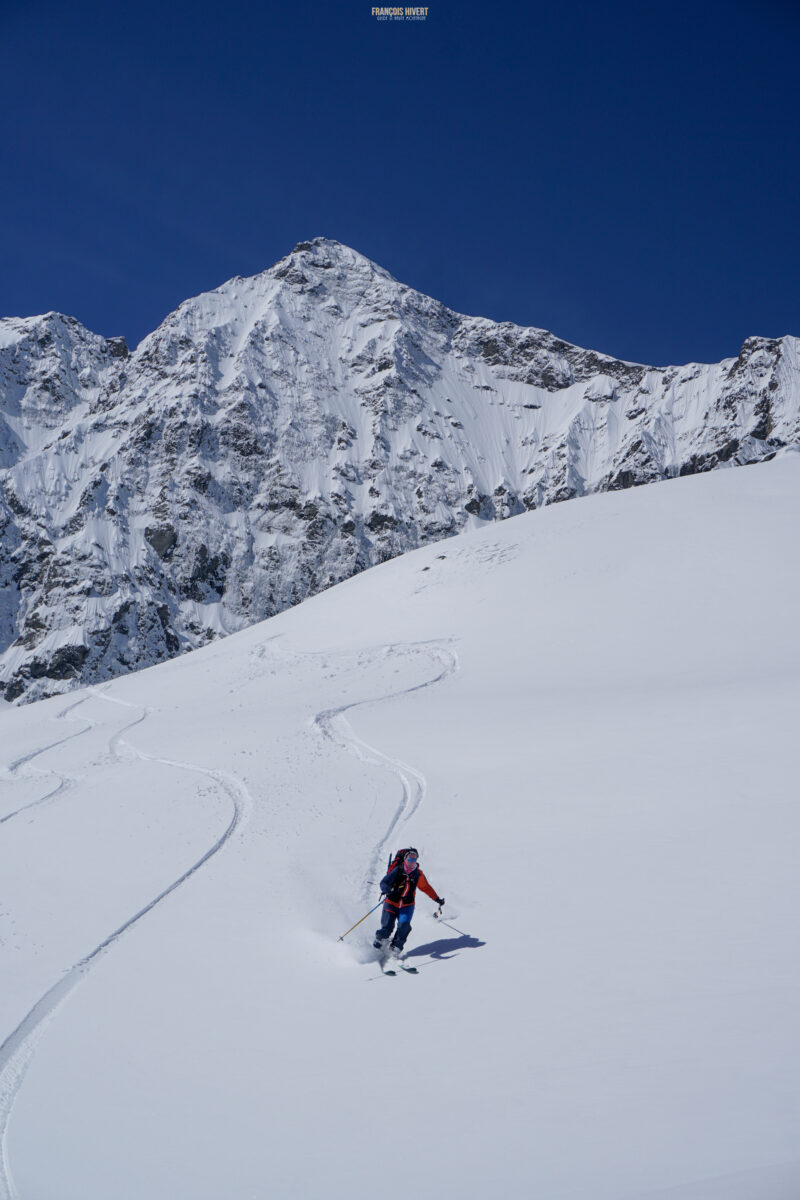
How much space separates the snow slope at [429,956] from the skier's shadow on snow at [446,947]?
6 cm

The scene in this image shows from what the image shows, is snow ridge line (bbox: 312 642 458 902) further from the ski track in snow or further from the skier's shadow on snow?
the ski track in snow

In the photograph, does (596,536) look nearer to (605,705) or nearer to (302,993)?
(605,705)

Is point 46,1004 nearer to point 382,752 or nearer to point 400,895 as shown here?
point 400,895

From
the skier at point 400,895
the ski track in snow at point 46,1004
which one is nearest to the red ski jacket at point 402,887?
the skier at point 400,895

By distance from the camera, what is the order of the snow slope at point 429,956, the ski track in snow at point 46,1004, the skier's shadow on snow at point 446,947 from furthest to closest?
1. the skier's shadow on snow at point 446,947
2. the ski track in snow at point 46,1004
3. the snow slope at point 429,956

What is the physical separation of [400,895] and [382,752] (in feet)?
32.9

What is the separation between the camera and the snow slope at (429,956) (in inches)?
197

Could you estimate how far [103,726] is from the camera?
92.7 feet

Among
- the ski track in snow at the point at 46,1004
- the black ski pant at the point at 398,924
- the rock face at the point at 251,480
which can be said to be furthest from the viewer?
the rock face at the point at 251,480

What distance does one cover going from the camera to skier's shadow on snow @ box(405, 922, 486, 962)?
26.9 ft

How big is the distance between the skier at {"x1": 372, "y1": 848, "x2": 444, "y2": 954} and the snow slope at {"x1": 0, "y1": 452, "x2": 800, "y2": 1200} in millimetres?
366

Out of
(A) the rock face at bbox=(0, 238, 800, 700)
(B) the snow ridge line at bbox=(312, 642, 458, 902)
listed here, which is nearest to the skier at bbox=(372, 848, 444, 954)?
(B) the snow ridge line at bbox=(312, 642, 458, 902)

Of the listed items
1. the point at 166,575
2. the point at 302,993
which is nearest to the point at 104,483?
the point at 166,575

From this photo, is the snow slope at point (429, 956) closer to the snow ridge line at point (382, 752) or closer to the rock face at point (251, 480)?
the snow ridge line at point (382, 752)
